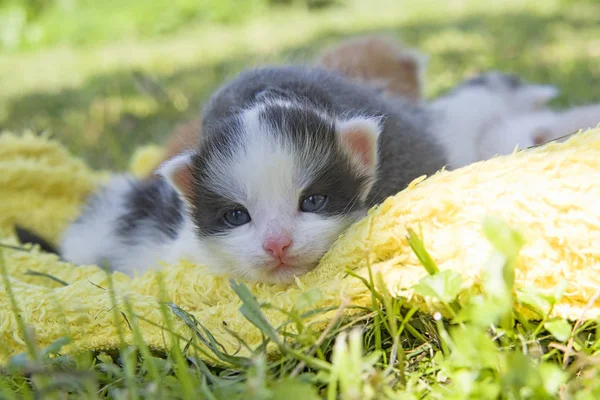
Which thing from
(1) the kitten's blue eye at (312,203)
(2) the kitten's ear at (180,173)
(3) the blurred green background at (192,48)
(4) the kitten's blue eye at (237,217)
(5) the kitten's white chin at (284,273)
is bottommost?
(3) the blurred green background at (192,48)

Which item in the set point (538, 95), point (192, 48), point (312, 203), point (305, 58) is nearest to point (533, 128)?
point (538, 95)

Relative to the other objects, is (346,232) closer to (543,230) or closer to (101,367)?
(543,230)

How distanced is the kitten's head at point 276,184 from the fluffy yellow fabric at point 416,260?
9 centimetres

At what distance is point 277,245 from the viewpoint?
1.79 meters

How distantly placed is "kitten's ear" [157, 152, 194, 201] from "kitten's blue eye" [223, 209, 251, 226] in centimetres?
21

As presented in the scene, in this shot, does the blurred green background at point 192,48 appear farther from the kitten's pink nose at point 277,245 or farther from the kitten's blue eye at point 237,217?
the kitten's pink nose at point 277,245

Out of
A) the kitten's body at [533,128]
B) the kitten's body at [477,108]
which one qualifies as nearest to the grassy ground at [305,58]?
the kitten's body at [477,108]

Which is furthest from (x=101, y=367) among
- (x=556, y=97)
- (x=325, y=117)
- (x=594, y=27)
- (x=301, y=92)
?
(x=594, y=27)

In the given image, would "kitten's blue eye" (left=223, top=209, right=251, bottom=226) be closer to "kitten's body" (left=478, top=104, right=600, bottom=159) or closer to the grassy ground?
the grassy ground

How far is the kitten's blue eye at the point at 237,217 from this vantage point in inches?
78.8

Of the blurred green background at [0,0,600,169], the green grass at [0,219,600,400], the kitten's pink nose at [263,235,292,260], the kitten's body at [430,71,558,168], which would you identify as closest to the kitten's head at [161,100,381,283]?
the kitten's pink nose at [263,235,292,260]

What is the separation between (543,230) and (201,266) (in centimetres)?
107

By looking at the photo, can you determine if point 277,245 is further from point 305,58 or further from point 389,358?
point 305,58

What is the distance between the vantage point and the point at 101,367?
1569 millimetres
